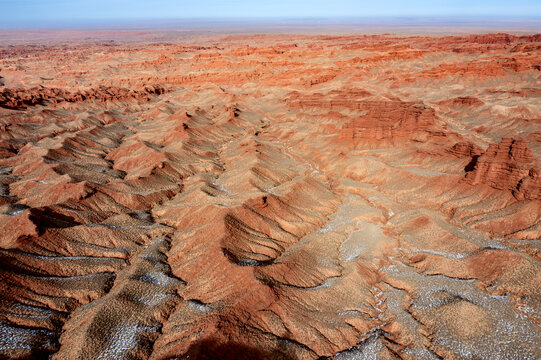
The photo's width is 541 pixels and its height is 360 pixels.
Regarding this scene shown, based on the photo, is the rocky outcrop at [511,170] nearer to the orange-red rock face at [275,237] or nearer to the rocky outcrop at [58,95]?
the orange-red rock face at [275,237]

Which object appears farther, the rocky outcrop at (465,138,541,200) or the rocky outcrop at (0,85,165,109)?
the rocky outcrop at (0,85,165,109)

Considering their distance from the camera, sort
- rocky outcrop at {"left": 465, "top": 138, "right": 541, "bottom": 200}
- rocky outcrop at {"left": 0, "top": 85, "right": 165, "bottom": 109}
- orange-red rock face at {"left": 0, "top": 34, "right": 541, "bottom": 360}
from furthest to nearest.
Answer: rocky outcrop at {"left": 0, "top": 85, "right": 165, "bottom": 109} < rocky outcrop at {"left": 465, "top": 138, "right": 541, "bottom": 200} < orange-red rock face at {"left": 0, "top": 34, "right": 541, "bottom": 360}

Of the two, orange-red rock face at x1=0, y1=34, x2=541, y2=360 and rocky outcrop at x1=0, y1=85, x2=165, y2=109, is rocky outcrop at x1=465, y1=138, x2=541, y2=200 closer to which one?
orange-red rock face at x1=0, y1=34, x2=541, y2=360

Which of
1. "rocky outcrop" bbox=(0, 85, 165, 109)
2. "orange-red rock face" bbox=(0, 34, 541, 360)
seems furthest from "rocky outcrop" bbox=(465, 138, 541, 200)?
"rocky outcrop" bbox=(0, 85, 165, 109)

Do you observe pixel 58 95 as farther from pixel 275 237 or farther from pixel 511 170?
pixel 511 170

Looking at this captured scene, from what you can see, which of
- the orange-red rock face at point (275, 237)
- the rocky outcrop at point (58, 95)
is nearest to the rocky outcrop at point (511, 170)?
the orange-red rock face at point (275, 237)

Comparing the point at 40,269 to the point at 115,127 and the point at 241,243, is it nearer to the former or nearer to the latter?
the point at 241,243

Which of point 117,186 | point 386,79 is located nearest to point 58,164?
point 117,186

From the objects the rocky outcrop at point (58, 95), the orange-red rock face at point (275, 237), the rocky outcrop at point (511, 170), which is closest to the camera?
the orange-red rock face at point (275, 237)

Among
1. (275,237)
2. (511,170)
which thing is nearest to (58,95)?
(275,237)
